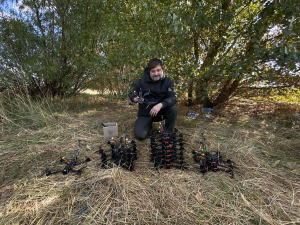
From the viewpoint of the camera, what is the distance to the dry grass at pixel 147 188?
1442 millimetres

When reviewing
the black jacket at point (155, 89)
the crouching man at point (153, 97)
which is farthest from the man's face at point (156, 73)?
the black jacket at point (155, 89)

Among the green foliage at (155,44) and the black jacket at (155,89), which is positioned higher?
the green foliage at (155,44)

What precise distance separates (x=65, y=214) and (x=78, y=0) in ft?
18.8

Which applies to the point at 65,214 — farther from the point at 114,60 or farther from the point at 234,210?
the point at 114,60

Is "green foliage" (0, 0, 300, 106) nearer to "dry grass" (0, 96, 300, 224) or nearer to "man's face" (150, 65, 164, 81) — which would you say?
"man's face" (150, 65, 164, 81)

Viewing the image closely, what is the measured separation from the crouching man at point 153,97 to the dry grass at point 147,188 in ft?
1.46

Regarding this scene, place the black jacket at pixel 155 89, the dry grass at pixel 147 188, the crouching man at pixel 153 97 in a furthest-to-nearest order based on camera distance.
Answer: the black jacket at pixel 155 89 → the crouching man at pixel 153 97 → the dry grass at pixel 147 188

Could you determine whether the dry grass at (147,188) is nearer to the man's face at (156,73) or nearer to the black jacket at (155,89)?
the black jacket at (155,89)

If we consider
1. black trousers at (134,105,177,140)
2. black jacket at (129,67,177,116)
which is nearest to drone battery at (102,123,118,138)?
black trousers at (134,105,177,140)

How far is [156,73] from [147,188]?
→ 205 cm

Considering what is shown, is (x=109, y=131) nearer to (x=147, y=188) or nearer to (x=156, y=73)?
(x=156, y=73)

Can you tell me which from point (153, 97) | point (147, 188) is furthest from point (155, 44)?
point (147, 188)

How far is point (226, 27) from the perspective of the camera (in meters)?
3.88

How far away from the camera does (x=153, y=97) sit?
3.34 m
